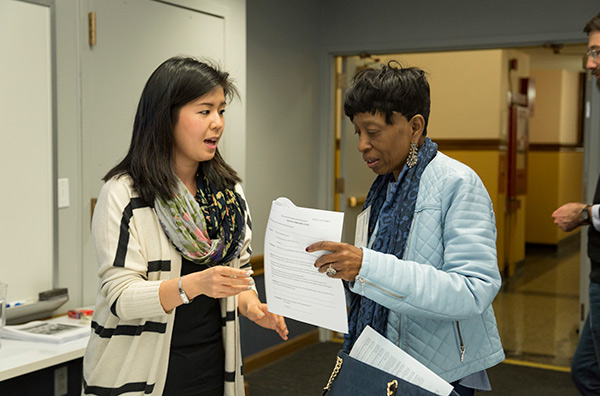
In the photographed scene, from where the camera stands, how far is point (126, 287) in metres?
1.66

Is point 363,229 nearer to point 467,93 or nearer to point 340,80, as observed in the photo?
→ point 340,80

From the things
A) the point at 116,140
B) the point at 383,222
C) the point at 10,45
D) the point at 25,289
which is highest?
the point at 10,45

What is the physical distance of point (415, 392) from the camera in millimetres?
1343

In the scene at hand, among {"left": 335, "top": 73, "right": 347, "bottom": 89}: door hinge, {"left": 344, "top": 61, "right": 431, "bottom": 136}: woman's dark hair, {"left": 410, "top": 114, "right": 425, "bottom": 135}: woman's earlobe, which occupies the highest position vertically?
{"left": 335, "top": 73, "right": 347, "bottom": 89}: door hinge

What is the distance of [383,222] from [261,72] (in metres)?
3.20

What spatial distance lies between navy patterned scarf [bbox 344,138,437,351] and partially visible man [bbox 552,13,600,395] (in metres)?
1.33

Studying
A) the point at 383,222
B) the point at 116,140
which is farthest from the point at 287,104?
the point at 383,222

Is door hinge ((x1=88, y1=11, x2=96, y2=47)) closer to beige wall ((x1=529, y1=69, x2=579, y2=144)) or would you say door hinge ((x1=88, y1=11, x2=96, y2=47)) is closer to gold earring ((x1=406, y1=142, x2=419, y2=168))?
gold earring ((x1=406, y1=142, x2=419, y2=168))

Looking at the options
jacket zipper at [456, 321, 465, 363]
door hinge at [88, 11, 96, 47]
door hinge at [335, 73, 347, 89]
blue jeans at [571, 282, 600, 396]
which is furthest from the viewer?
door hinge at [335, 73, 347, 89]

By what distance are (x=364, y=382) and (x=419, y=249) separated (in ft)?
1.04

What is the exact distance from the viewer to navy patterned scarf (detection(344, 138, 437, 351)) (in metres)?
1.48

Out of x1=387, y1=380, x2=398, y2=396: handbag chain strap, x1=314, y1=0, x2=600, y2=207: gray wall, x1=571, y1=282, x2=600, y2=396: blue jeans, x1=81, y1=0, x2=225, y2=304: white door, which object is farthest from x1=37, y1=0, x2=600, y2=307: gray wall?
x1=387, y1=380, x2=398, y2=396: handbag chain strap

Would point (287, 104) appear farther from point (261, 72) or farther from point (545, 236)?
point (545, 236)

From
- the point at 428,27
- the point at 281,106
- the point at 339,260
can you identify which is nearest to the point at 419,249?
the point at 339,260
